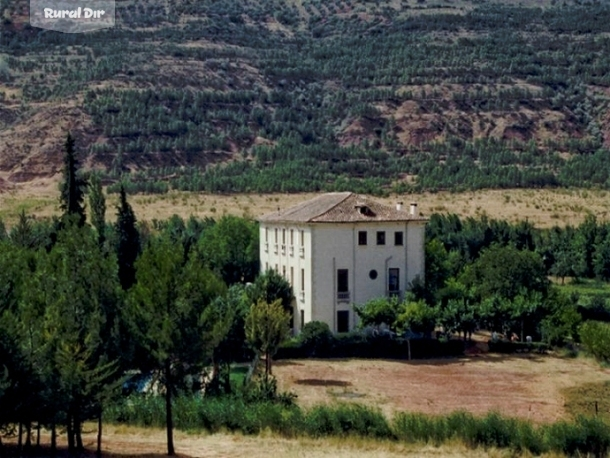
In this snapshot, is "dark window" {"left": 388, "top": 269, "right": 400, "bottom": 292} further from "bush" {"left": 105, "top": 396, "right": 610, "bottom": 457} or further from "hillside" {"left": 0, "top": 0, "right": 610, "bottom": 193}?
"hillside" {"left": 0, "top": 0, "right": 610, "bottom": 193}

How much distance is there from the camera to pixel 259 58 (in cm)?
17450

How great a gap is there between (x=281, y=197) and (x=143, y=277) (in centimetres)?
7796

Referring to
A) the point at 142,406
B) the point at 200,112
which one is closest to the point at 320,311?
the point at 142,406

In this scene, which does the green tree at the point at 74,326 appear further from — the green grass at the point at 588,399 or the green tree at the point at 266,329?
the green grass at the point at 588,399

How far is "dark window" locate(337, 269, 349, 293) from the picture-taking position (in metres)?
67.1

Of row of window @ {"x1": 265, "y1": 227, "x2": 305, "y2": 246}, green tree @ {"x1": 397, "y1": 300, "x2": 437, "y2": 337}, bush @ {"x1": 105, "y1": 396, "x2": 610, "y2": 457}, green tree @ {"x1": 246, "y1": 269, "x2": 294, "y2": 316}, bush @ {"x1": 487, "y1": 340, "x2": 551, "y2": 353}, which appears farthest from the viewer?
row of window @ {"x1": 265, "y1": 227, "x2": 305, "y2": 246}

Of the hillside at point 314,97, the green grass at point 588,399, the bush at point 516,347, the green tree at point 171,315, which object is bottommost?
the green grass at point 588,399

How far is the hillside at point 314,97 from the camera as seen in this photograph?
135 metres

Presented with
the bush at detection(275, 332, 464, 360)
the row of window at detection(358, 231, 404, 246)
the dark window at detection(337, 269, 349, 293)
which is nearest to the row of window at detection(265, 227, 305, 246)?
the dark window at detection(337, 269, 349, 293)

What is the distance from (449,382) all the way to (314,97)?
113 meters

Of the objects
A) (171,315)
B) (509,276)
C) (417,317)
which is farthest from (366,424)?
(509,276)

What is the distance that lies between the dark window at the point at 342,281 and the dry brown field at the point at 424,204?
39.5 metres

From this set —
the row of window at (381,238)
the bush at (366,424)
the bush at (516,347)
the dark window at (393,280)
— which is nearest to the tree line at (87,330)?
the bush at (366,424)

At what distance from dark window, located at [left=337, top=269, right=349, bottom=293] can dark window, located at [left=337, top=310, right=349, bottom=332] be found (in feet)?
3.51
